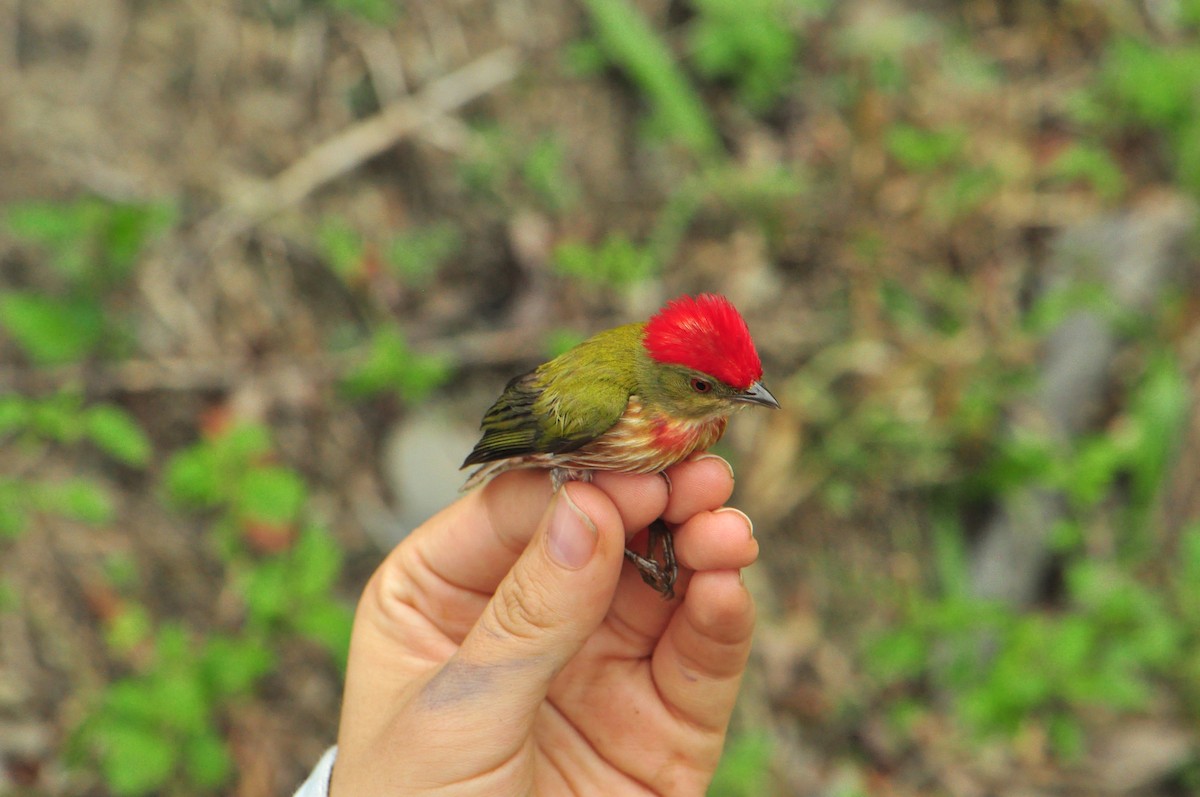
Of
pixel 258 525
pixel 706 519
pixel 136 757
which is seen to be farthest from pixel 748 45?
pixel 136 757

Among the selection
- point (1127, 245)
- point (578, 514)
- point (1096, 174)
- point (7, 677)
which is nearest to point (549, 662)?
point (578, 514)

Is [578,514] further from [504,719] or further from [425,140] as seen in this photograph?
[425,140]

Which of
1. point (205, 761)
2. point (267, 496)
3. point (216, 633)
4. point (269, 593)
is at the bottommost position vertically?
point (205, 761)

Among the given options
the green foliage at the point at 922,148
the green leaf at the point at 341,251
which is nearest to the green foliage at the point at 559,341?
the green leaf at the point at 341,251

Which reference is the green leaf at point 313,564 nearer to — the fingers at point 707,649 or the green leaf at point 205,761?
the green leaf at point 205,761

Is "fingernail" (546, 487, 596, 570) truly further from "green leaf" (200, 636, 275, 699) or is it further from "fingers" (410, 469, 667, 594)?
"green leaf" (200, 636, 275, 699)

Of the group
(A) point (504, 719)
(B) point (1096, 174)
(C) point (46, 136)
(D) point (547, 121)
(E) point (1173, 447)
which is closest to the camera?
(A) point (504, 719)

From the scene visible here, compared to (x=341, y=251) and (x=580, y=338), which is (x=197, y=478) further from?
(x=580, y=338)
